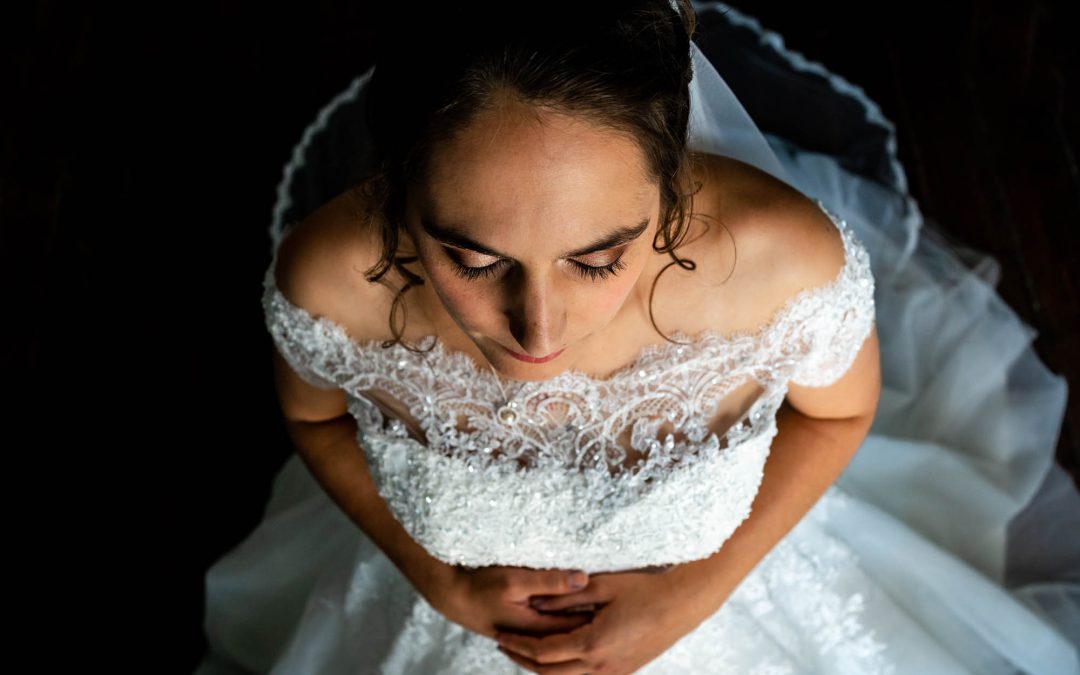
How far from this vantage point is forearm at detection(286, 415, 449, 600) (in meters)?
1.39

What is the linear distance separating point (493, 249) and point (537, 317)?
10cm

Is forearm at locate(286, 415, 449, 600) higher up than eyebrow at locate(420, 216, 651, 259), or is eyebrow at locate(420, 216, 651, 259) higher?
eyebrow at locate(420, 216, 651, 259)

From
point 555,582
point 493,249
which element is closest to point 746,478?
point 555,582

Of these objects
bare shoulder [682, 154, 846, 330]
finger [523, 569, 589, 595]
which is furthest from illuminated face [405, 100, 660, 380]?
finger [523, 569, 589, 595]

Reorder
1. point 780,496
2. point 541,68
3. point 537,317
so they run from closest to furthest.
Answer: point 541,68 < point 537,317 < point 780,496

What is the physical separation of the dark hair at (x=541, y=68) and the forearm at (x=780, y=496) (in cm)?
57

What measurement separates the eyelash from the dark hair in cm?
9

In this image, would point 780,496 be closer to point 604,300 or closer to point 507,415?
point 507,415

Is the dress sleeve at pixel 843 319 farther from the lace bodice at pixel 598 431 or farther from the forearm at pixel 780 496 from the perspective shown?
the forearm at pixel 780 496

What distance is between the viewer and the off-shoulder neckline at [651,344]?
3.73ft

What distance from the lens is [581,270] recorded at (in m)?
→ 0.91

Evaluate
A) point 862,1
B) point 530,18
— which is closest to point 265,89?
point 862,1

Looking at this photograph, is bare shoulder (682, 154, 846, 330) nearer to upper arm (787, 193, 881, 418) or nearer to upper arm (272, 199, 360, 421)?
upper arm (787, 193, 881, 418)

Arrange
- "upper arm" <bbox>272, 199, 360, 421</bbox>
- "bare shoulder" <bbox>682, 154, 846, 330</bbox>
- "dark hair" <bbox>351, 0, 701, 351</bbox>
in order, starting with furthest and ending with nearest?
"upper arm" <bbox>272, 199, 360, 421</bbox>
"bare shoulder" <bbox>682, 154, 846, 330</bbox>
"dark hair" <bbox>351, 0, 701, 351</bbox>
